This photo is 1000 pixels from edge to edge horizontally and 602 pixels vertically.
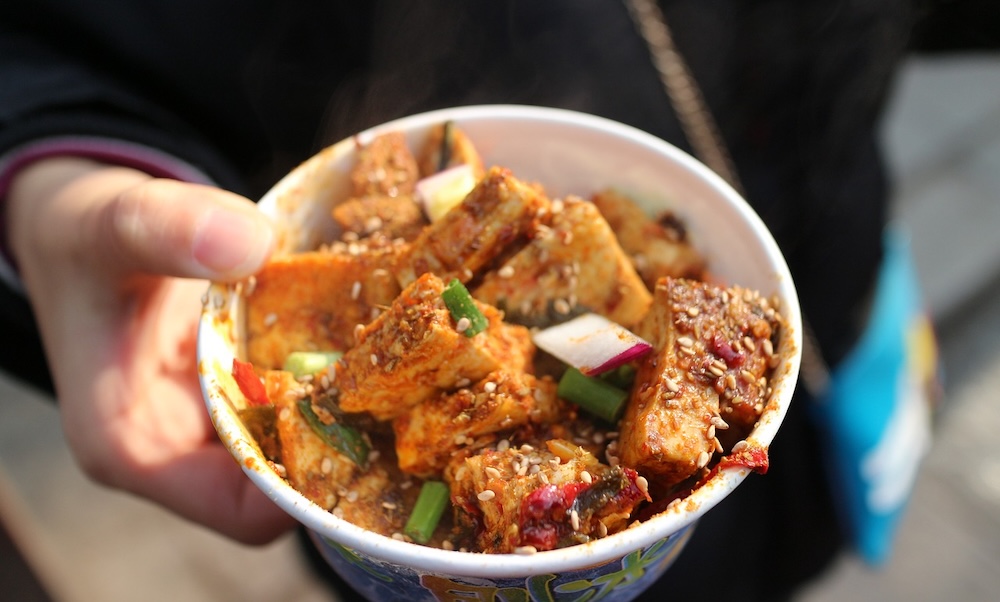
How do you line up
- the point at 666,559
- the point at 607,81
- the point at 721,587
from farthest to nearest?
the point at 721,587, the point at 607,81, the point at 666,559

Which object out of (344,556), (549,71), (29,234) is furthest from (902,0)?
(29,234)

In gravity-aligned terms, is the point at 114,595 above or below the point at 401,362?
below

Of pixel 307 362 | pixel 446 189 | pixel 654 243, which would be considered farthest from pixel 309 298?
pixel 654 243

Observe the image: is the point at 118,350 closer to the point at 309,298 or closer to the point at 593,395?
the point at 309,298

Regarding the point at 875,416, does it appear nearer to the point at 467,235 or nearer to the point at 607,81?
the point at 607,81

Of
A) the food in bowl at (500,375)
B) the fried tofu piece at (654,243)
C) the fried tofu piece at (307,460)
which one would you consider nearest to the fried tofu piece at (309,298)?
the food in bowl at (500,375)

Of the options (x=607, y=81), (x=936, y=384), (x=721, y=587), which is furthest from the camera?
(x=936, y=384)
